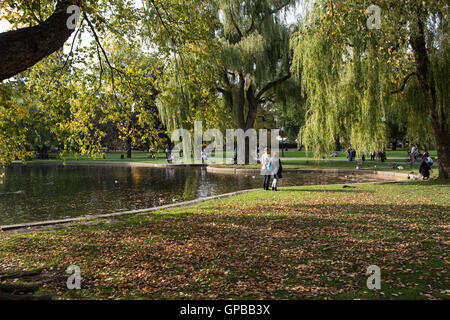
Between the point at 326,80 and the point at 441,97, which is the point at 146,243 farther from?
the point at 441,97

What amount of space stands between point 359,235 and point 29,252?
609cm

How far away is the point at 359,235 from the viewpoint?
21.1ft

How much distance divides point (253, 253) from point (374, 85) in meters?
10.8

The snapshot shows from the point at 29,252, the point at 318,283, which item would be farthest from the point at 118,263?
the point at 318,283

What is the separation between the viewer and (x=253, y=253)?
556 cm

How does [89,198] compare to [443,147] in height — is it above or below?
below

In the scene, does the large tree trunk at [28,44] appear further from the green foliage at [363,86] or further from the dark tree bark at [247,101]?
the dark tree bark at [247,101]

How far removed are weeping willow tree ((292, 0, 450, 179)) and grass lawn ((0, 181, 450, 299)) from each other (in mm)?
5607

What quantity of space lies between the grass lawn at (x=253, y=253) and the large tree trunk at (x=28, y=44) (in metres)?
3.01

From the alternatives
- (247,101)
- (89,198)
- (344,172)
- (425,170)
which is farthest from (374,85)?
(247,101)

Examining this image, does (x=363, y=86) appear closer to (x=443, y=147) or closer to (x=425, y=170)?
(x=443, y=147)

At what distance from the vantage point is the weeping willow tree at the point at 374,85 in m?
13.1

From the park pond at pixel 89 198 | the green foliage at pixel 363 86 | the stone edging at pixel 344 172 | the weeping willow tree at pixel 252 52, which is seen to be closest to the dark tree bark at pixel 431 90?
the green foliage at pixel 363 86

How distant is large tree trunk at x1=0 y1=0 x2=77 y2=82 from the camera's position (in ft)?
14.8
